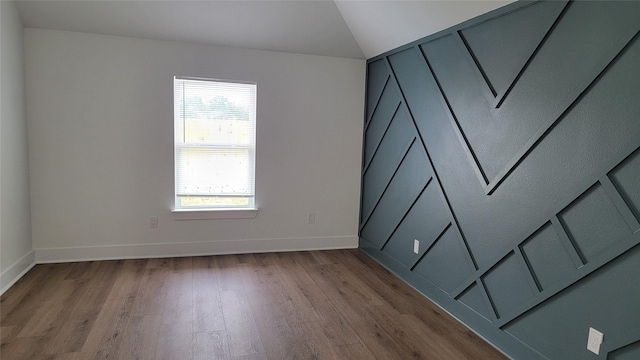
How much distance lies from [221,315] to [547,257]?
2.18 metres

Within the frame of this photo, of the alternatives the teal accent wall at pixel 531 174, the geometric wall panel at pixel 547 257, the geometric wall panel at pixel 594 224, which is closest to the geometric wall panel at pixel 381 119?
the teal accent wall at pixel 531 174

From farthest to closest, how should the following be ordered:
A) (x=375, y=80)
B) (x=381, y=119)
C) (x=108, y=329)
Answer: (x=375, y=80)
(x=381, y=119)
(x=108, y=329)

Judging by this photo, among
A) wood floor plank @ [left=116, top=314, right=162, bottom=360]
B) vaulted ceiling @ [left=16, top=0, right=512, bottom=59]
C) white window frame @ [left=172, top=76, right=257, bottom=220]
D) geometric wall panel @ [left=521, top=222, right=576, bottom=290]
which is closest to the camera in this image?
geometric wall panel @ [left=521, top=222, right=576, bottom=290]

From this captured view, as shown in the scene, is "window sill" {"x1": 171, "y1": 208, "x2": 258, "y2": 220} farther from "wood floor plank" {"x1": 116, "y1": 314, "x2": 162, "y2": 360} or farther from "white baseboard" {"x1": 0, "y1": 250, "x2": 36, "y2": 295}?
"wood floor plank" {"x1": 116, "y1": 314, "x2": 162, "y2": 360}

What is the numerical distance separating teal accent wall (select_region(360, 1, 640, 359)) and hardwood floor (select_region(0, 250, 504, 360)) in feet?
1.30

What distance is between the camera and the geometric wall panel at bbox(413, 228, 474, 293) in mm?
3004

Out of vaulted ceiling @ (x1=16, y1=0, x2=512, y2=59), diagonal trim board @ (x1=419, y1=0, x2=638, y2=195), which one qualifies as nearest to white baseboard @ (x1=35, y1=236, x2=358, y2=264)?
vaulted ceiling @ (x1=16, y1=0, x2=512, y2=59)

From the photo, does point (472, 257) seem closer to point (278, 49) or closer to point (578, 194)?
point (578, 194)

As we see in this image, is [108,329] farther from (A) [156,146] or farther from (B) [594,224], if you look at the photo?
(B) [594,224]

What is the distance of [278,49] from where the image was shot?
429 cm

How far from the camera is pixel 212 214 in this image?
14.2ft

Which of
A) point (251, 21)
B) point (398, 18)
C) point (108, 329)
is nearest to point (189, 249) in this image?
point (108, 329)

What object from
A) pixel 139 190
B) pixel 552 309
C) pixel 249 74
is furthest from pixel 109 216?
pixel 552 309

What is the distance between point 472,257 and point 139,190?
3.17m
